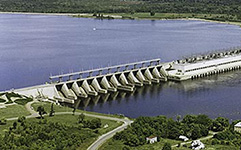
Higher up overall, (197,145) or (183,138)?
(197,145)

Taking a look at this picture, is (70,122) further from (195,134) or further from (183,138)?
(195,134)

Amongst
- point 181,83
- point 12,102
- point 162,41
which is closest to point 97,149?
point 12,102

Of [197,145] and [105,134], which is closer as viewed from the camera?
[197,145]

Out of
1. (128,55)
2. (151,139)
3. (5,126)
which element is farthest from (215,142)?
(128,55)

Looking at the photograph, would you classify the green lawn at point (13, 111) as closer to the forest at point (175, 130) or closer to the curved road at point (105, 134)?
the curved road at point (105, 134)

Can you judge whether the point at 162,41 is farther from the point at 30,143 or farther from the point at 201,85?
the point at 30,143

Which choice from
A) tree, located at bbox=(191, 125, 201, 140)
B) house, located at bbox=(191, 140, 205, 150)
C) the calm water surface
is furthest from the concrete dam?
house, located at bbox=(191, 140, 205, 150)

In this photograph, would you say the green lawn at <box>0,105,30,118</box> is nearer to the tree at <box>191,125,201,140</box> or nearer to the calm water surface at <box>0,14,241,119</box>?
the calm water surface at <box>0,14,241,119</box>

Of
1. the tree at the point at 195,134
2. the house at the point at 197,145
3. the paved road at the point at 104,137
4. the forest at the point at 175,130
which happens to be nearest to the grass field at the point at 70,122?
the paved road at the point at 104,137
